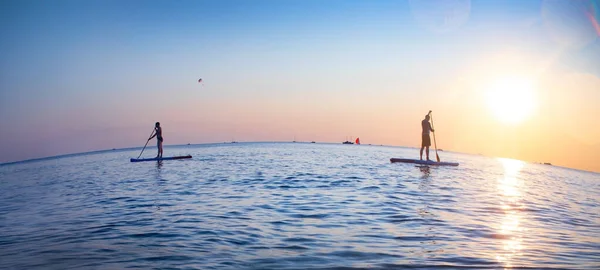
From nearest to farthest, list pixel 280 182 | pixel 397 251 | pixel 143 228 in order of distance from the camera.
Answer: pixel 397 251 → pixel 143 228 → pixel 280 182

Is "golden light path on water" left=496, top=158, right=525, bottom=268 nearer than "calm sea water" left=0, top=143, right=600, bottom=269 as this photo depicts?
No

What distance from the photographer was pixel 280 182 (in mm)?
16875

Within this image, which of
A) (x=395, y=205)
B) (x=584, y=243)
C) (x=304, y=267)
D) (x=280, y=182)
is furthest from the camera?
(x=280, y=182)

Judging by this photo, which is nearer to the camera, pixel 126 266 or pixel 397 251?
pixel 126 266

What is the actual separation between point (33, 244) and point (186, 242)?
3069 millimetres

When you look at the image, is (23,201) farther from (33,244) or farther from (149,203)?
(33,244)

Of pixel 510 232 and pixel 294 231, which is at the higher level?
pixel 294 231

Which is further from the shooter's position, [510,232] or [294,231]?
[510,232]

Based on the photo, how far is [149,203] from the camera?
11609 mm

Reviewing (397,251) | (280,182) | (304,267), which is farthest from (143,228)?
(280,182)

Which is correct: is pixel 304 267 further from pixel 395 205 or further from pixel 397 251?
pixel 395 205

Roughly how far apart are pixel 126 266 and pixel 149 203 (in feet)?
21.5

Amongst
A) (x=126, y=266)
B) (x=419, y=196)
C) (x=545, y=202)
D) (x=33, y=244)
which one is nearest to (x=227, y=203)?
(x=33, y=244)

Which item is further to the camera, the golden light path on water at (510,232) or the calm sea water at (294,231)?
the golden light path on water at (510,232)
